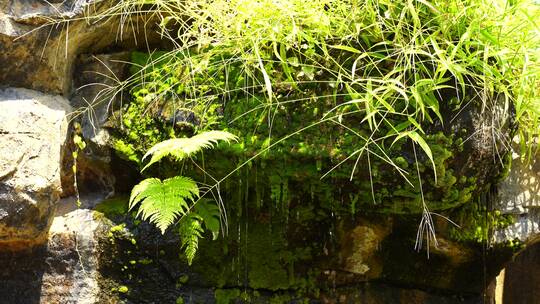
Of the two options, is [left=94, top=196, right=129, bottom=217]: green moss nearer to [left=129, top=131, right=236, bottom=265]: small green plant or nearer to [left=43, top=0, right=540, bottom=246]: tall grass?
[left=129, top=131, right=236, bottom=265]: small green plant

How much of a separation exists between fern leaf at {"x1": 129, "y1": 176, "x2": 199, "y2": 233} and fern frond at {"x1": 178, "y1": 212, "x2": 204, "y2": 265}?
6cm

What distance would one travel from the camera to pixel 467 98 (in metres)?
3.49

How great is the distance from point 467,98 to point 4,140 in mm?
2390

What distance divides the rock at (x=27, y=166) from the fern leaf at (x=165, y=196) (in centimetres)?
50

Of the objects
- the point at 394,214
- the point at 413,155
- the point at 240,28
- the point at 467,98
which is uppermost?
the point at 240,28

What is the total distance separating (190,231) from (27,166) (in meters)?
0.90

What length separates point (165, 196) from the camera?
3248 mm

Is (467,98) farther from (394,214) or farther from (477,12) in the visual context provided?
(394,214)

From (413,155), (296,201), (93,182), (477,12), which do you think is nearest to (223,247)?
(296,201)

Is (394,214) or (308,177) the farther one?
(394,214)

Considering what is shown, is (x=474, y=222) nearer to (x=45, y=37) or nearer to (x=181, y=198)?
(x=181, y=198)

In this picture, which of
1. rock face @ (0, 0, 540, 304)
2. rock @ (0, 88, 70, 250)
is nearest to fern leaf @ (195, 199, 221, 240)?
rock face @ (0, 0, 540, 304)

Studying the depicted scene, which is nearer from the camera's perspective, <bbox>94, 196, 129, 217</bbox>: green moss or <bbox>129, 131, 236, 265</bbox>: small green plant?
<bbox>129, 131, 236, 265</bbox>: small green plant

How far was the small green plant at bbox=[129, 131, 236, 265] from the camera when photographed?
10.5 feet
